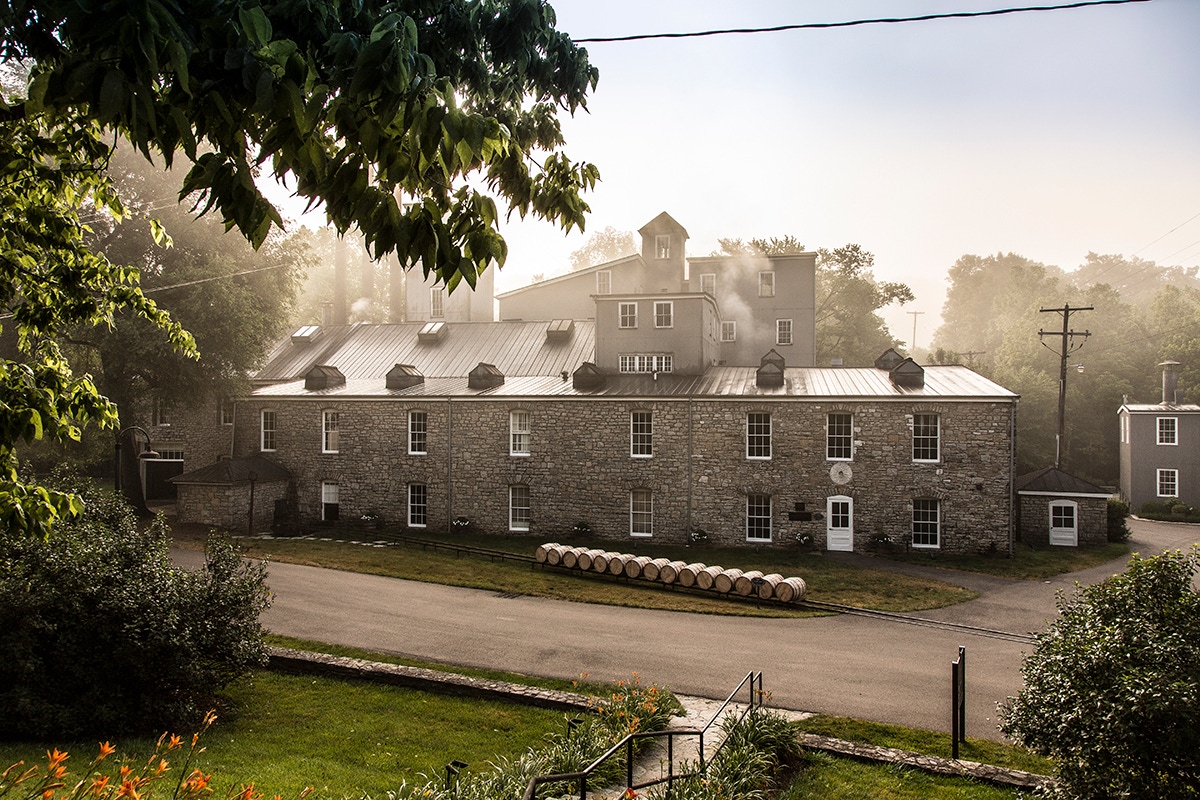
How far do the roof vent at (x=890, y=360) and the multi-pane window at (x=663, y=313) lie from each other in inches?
319

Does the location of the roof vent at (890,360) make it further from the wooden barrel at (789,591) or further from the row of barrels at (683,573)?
the wooden barrel at (789,591)

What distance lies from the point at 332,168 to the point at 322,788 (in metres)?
7.34

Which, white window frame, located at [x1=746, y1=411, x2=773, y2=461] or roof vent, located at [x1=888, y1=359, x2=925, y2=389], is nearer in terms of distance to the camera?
roof vent, located at [x1=888, y1=359, x2=925, y2=389]

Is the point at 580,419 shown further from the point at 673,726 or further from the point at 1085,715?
the point at 1085,715

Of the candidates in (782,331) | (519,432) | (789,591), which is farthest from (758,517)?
(782,331)

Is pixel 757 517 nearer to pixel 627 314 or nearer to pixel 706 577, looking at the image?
pixel 706 577

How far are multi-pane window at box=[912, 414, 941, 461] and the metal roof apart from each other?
781 millimetres

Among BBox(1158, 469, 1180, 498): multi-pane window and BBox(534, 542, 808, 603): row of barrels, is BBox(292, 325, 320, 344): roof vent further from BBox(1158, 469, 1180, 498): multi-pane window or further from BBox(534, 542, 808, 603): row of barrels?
BBox(1158, 469, 1180, 498): multi-pane window

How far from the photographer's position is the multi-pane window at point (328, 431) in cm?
3067

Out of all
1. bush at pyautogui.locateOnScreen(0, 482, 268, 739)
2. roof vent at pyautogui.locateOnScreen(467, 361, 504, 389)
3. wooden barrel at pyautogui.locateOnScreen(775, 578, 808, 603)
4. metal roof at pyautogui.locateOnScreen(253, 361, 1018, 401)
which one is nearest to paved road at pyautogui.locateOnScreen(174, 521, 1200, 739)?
wooden barrel at pyautogui.locateOnScreen(775, 578, 808, 603)

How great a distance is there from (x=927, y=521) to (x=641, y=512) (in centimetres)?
981

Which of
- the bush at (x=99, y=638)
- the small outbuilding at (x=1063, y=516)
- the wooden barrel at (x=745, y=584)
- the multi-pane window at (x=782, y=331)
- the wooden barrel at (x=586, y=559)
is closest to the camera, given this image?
the bush at (x=99, y=638)

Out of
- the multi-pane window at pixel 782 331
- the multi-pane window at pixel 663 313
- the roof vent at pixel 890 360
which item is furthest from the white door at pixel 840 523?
the multi-pane window at pixel 782 331

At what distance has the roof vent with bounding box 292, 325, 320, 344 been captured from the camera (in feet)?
120
